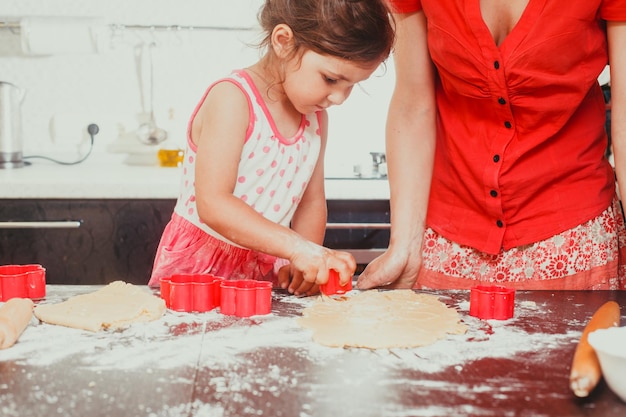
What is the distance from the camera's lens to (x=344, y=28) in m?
1.23

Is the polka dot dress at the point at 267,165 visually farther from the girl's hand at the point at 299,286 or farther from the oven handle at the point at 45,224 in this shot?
the oven handle at the point at 45,224

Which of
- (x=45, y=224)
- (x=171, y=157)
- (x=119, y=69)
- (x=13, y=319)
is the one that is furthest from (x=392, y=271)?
(x=119, y=69)

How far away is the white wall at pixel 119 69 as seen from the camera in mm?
2590

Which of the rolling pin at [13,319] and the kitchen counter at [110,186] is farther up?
Result: the kitchen counter at [110,186]

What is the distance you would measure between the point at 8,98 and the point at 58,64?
0.28 metres

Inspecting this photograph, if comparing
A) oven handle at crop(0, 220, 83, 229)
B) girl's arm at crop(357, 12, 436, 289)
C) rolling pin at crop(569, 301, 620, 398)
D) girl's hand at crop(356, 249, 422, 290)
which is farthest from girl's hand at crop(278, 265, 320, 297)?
oven handle at crop(0, 220, 83, 229)

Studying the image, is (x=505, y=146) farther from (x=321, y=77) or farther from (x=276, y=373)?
(x=276, y=373)

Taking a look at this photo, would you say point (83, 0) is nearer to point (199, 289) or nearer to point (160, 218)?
point (160, 218)

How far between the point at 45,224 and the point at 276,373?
1.47m

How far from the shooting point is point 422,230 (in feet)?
4.62

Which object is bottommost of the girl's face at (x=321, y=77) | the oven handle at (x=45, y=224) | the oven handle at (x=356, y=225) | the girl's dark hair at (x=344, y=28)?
the oven handle at (x=356, y=225)

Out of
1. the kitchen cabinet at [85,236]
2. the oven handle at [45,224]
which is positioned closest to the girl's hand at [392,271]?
the kitchen cabinet at [85,236]

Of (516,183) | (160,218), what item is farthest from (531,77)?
(160,218)

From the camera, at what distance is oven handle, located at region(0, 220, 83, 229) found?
2023 millimetres
